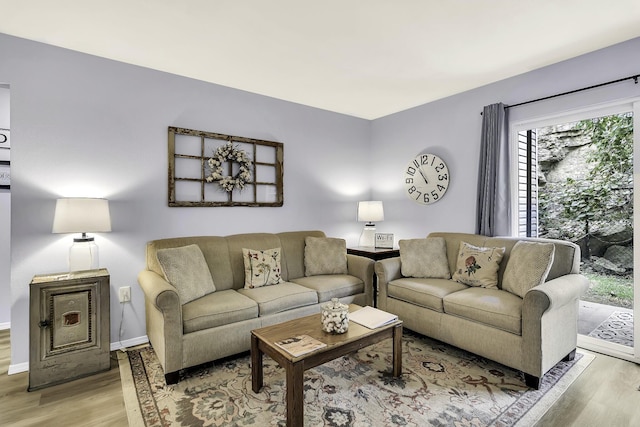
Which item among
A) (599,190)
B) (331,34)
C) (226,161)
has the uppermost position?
(331,34)

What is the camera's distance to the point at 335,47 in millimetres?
2600

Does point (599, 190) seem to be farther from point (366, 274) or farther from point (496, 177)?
point (366, 274)

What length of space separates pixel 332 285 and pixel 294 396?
1.49m

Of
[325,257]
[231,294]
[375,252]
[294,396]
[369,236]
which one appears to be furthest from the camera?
[369,236]

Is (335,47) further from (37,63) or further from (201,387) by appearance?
(201,387)

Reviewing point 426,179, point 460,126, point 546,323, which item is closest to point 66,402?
point 546,323

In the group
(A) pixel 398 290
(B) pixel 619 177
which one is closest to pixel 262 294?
(A) pixel 398 290

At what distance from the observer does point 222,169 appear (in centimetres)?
330

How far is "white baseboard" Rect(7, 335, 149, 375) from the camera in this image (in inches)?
93.0

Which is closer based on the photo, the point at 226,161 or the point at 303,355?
the point at 303,355

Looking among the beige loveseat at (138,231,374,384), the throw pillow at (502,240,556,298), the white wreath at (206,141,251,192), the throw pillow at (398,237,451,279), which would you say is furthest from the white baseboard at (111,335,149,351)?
the throw pillow at (502,240,556,298)

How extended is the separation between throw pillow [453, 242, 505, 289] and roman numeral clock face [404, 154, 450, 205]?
3.18 feet

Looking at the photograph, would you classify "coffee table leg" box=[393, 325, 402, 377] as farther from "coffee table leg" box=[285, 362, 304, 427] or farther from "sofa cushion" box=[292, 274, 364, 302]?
"sofa cushion" box=[292, 274, 364, 302]

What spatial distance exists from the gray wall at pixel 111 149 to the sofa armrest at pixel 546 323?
2.53 metres
